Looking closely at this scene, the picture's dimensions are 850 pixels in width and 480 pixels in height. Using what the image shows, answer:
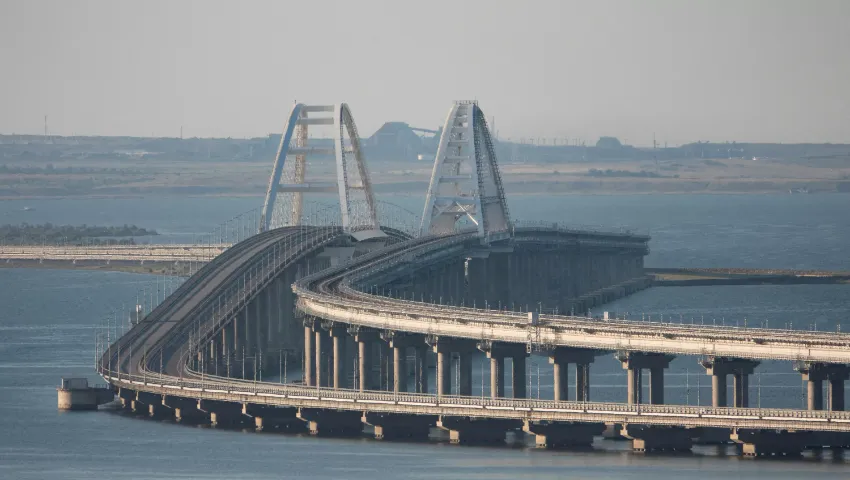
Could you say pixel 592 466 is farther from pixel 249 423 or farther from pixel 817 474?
pixel 249 423

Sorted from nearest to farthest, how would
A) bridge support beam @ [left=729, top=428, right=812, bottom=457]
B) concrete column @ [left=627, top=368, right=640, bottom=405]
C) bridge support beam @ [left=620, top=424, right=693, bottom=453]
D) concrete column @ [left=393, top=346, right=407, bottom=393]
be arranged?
bridge support beam @ [left=729, top=428, right=812, bottom=457]
bridge support beam @ [left=620, top=424, right=693, bottom=453]
concrete column @ [left=627, top=368, right=640, bottom=405]
concrete column @ [left=393, top=346, right=407, bottom=393]

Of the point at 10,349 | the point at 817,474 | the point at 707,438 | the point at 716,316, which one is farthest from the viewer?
A: the point at 716,316

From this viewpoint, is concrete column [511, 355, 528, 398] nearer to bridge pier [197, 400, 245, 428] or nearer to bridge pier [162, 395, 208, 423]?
bridge pier [197, 400, 245, 428]

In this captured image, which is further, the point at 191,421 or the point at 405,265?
the point at 405,265

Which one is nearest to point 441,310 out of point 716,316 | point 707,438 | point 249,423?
point 249,423

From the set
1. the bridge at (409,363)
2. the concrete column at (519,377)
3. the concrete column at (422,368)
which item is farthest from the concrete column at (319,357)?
the concrete column at (519,377)

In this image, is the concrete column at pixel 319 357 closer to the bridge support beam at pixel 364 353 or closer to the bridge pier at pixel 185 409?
the bridge support beam at pixel 364 353

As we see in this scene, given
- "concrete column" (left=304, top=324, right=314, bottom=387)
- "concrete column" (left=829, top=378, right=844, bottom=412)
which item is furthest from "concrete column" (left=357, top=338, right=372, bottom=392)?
"concrete column" (left=829, top=378, right=844, bottom=412)
